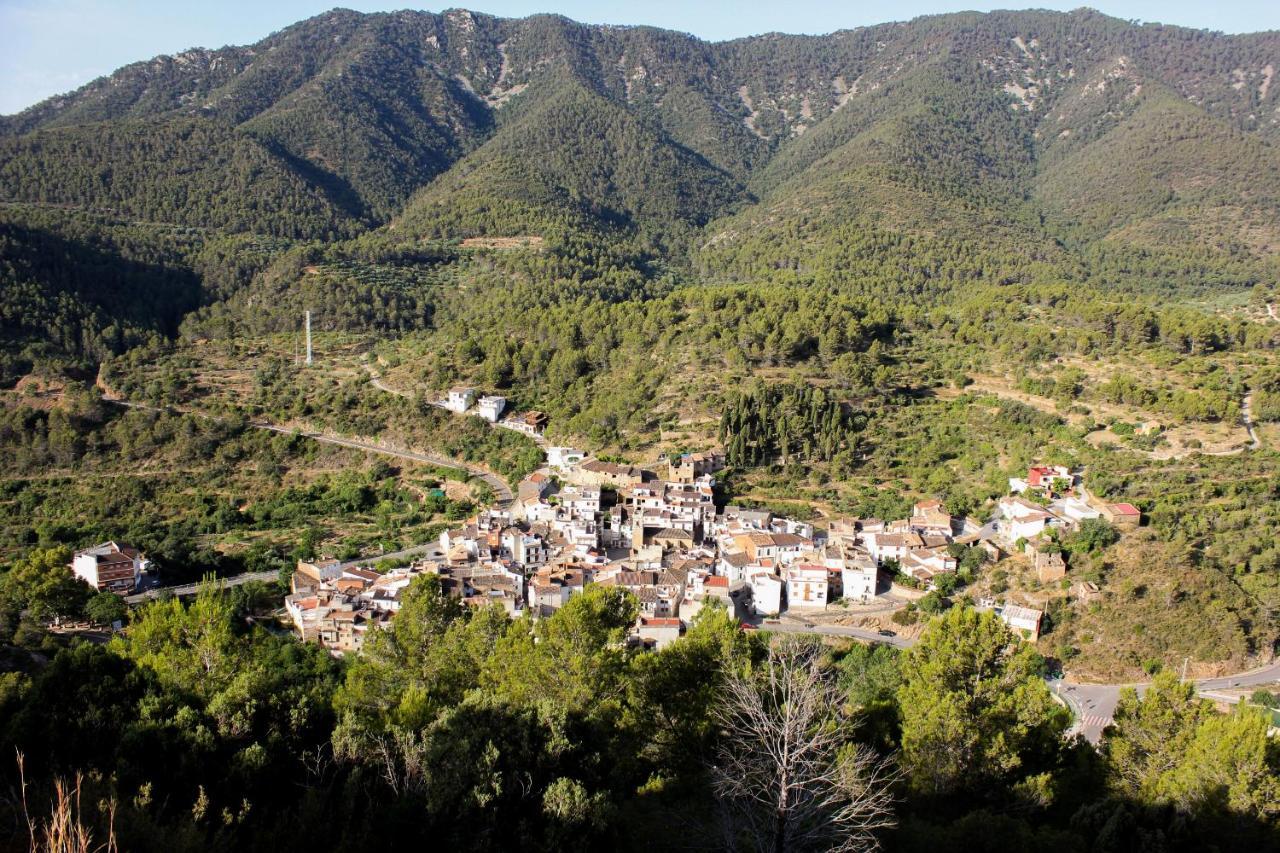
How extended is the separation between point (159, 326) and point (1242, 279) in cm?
7319

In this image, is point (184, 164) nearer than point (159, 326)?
No

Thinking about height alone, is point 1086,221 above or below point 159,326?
above

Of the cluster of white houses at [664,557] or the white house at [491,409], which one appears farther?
the white house at [491,409]

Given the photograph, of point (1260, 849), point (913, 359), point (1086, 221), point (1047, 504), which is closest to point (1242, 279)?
point (1086, 221)

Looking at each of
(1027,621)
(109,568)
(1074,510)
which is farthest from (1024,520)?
(109,568)

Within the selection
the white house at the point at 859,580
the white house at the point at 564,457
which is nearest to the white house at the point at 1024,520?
the white house at the point at 859,580

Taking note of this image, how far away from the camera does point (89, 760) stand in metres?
8.65

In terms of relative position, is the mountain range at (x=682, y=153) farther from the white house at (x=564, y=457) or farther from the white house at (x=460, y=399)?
the white house at (x=564, y=457)

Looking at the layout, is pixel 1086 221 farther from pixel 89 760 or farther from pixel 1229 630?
pixel 89 760

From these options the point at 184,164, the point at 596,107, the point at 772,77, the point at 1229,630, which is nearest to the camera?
the point at 1229,630

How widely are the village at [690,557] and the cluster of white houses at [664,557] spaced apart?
0.13 ft

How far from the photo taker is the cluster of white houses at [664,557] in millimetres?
22484

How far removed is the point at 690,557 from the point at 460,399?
56.8 ft

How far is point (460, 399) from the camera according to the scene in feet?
129
